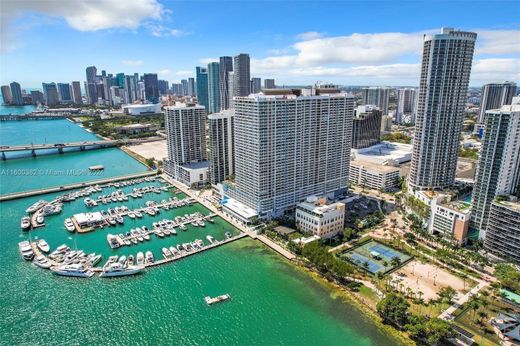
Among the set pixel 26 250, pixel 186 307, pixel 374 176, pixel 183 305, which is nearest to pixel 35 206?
pixel 26 250

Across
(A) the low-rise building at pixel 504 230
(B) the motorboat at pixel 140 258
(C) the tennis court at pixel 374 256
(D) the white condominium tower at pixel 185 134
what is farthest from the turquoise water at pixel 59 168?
(A) the low-rise building at pixel 504 230

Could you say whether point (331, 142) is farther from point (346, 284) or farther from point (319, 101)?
point (346, 284)

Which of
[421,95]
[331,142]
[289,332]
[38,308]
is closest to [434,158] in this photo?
[421,95]

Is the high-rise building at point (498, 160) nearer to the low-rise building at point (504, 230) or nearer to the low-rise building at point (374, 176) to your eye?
the low-rise building at point (504, 230)

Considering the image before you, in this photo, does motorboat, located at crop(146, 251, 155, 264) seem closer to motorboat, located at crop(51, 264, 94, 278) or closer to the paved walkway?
motorboat, located at crop(51, 264, 94, 278)

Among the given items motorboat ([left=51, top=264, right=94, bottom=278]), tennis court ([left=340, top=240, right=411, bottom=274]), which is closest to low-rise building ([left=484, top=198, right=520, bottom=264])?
tennis court ([left=340, top=240, right=411, bottom=274])

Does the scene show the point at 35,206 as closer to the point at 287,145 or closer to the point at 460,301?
the point at 287,145
